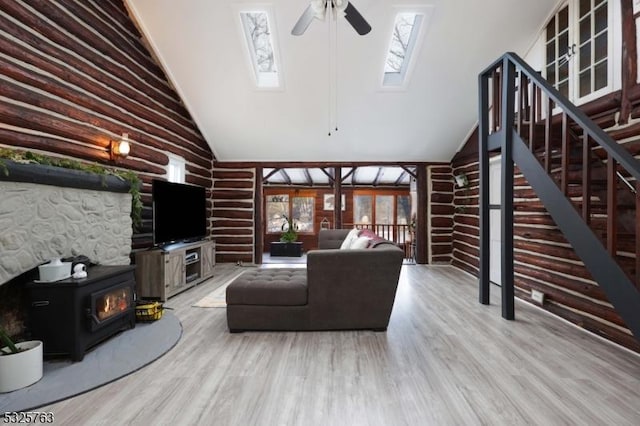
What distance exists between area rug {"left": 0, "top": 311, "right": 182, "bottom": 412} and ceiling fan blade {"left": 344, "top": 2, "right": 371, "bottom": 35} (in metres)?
3.87

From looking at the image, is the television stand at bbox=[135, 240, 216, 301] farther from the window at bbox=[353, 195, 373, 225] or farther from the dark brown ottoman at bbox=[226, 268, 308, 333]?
the window at bbox=[353, 195, 373, 225]

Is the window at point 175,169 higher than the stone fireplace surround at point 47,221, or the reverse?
the window at point 175,169

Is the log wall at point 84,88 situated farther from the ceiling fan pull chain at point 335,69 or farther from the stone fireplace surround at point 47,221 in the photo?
the ceiling fan pull chain at point 335,69

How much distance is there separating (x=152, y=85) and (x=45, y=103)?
82.0 inches

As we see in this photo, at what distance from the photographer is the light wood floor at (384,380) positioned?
2016mm

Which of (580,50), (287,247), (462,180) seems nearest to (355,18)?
(580,50)

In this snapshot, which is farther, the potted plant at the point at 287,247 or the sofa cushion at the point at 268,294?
the potted plant at the point at 287,247

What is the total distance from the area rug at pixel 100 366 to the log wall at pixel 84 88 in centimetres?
183

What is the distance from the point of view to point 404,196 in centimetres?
1134

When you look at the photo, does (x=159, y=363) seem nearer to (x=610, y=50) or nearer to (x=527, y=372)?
(x=527, y=372)

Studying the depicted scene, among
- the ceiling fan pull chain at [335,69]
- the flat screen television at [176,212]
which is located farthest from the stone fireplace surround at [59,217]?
the ceiling fan pull chain at [335,69]

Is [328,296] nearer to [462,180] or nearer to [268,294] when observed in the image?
[268,294]

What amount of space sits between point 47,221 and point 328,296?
9.19ft

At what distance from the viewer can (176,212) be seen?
→ 194 inches
